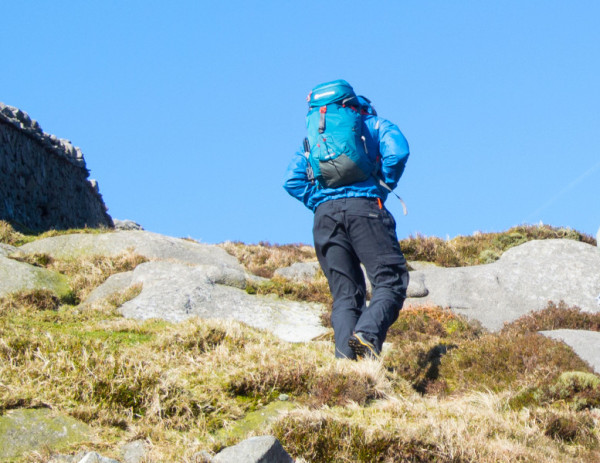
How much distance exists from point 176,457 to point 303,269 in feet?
36.5

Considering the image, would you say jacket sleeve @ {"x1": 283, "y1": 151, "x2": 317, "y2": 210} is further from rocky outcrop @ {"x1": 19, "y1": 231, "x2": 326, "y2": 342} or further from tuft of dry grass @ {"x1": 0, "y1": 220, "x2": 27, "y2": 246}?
tuft of dry grass @ {"x1": 0, "y1": 220, "x2": 27, "y2": 246}

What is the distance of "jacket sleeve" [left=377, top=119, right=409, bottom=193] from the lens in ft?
23.2

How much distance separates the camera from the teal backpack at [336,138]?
698cm

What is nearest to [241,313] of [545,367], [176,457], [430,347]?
[430,347]

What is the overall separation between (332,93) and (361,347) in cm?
265

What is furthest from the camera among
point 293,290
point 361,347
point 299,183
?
point 293,290

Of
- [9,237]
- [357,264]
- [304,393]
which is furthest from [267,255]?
[304,393]

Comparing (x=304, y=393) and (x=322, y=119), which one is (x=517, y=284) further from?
(x=304, y=393)

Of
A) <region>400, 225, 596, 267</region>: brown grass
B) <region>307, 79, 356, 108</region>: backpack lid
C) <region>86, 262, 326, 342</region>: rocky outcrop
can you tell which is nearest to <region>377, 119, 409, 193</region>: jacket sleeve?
<region>307, 79, 356, 108</region>: backpack lid

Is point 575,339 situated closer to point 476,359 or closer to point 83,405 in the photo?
point 476,359

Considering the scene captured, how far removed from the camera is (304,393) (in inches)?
215

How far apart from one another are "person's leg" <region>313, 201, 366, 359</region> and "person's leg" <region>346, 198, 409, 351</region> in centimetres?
16

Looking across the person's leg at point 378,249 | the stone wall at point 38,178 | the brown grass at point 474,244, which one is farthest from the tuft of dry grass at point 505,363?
the stone wall at point 38,178

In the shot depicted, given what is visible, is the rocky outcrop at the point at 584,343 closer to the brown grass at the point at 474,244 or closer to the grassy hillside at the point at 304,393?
the grassy hillside at the point at 304,393
